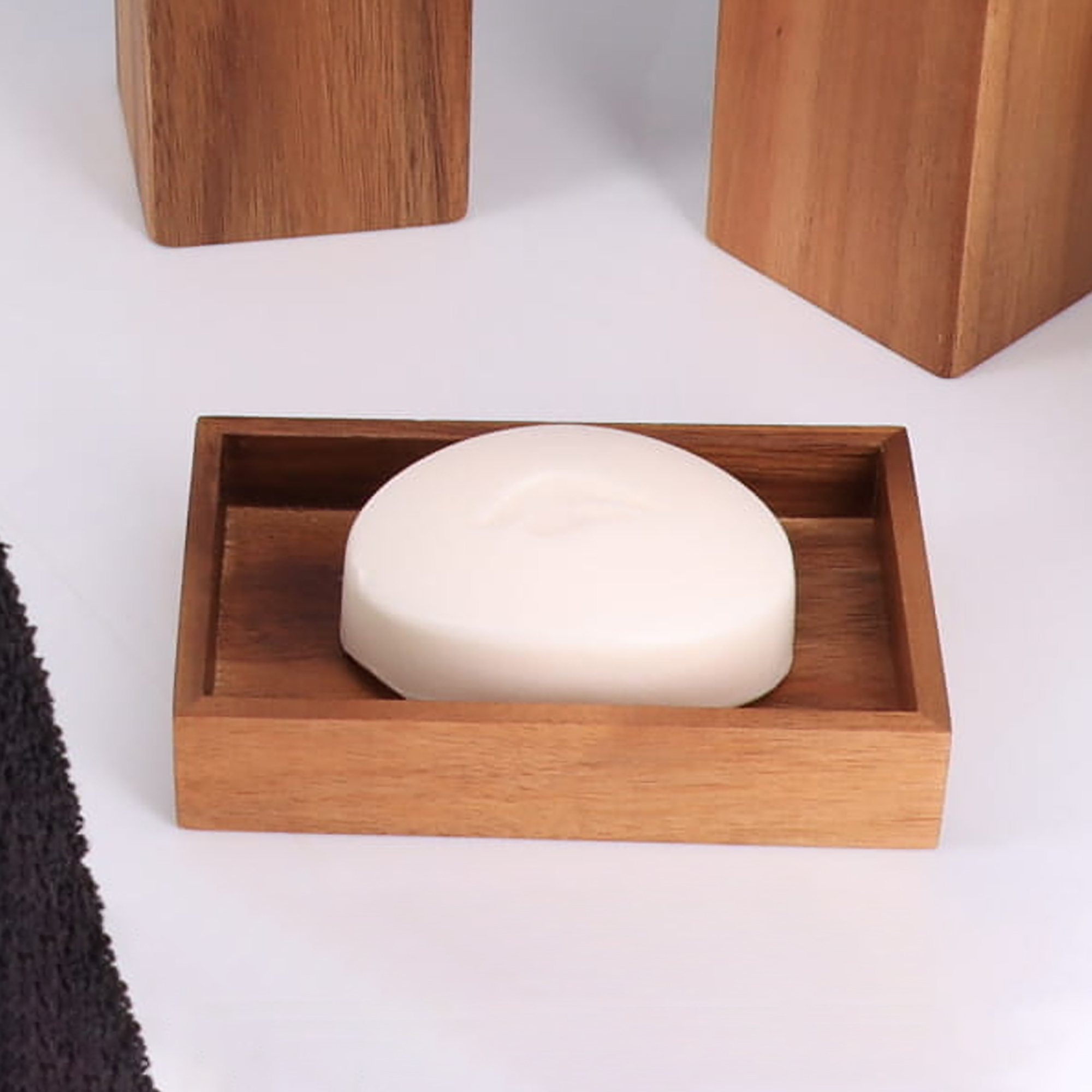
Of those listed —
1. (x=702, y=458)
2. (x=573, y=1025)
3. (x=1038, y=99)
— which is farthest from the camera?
(x=1038, y=99)

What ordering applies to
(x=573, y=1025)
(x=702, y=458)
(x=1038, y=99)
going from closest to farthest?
(x=573, y=1025)
(x=702, y=458)
(x=1038, y=99)

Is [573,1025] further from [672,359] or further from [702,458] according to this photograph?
[672,359]

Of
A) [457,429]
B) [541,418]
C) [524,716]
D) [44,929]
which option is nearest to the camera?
[44,929]

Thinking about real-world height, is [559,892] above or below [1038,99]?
below

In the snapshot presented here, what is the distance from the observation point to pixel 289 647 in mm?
723

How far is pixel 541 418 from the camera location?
0.87 meters

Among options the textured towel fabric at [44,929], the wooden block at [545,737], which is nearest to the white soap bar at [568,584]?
the wooden block at [545,737]

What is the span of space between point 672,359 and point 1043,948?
0.31 meters

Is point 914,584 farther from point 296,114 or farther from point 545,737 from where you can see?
point 296,114

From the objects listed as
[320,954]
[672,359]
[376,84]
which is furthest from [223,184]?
[320,954]

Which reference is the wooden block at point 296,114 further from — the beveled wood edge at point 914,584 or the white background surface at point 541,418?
the beveled wood edge at point 914,584

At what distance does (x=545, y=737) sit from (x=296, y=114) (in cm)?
36

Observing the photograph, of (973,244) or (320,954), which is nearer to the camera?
(320,954)

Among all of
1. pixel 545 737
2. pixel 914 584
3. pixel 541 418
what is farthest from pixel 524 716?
pixel 541 418
